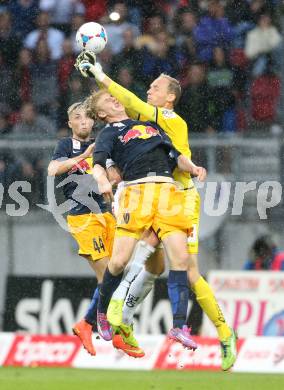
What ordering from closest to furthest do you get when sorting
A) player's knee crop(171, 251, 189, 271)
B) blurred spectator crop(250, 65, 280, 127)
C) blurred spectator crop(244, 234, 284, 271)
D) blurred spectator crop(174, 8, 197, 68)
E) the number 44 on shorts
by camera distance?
player's knee crop(171, 251, 189, 271), the number 44 on shorts, blurred spectator crop(244, 234, 284, 271), blurred spectator crop(250, 65, 280, 127), blurred spectator crop(174, 8, 197, 68)

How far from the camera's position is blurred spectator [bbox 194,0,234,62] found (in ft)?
42.0

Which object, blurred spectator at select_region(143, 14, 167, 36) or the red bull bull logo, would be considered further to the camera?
blurred spectator at select_region(143, 14, 167, 36)

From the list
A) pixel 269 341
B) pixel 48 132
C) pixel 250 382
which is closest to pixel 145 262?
pixel 250 382

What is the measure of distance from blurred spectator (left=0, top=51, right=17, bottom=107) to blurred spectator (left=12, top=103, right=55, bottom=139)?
0.17 meters

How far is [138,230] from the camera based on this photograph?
9.10m

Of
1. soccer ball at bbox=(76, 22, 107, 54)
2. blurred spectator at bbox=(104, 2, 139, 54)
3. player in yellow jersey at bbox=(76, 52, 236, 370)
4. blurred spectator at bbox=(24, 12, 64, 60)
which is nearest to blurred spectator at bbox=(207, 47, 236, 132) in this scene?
blurred spectator at bbox=(104, 2, 139, 54)

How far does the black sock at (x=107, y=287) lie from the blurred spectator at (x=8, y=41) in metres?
4.20

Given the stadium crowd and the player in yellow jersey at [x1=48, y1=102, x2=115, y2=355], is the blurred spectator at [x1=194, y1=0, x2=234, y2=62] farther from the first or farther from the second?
the player in yellow jersey at [x1=48, y1=102, x2=115, y2=355]

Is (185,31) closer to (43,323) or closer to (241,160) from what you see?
(241,160)

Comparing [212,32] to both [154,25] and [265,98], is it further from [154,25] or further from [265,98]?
[265,98]

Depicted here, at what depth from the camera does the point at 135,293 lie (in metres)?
9.44

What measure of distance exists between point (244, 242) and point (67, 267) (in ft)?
5.93

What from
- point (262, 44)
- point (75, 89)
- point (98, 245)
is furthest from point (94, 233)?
point (262, 44)

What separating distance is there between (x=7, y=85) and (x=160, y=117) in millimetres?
4001
